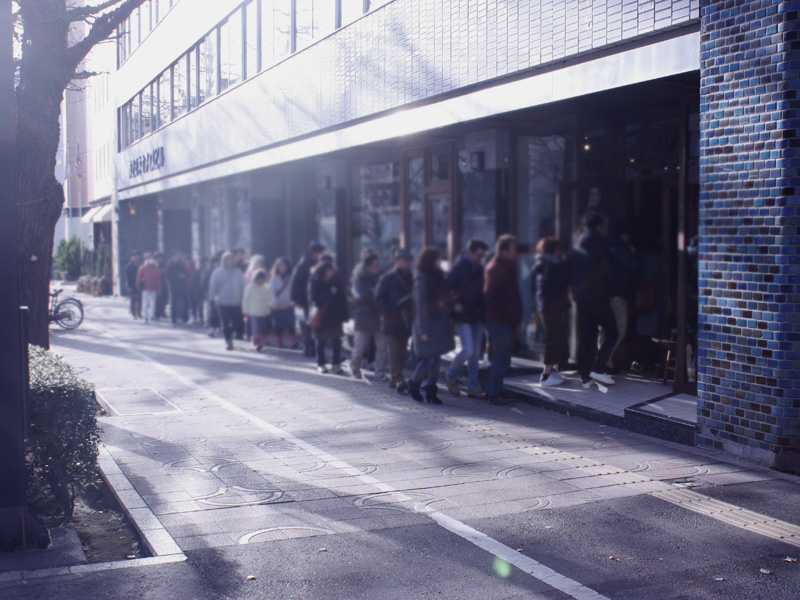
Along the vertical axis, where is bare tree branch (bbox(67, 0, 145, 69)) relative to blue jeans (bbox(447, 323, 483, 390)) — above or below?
above

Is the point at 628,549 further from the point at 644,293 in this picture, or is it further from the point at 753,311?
the point at 644,293

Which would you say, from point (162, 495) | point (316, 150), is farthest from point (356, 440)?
point (316, 150)

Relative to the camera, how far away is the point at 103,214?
32906mm

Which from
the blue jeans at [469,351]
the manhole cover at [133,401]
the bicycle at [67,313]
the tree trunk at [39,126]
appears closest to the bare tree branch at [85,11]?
the tree trunk at [39,126]

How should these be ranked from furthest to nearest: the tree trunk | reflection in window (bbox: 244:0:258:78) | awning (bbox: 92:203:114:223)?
1. awning (bbox: 92:203:114:223)
2. reflection in window (bbox: 244:0:258:78)
3. the tree trunk

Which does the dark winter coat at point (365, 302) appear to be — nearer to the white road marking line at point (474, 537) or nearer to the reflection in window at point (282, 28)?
the white road marking line at point (474, 537)

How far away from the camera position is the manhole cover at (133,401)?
30.9 feet

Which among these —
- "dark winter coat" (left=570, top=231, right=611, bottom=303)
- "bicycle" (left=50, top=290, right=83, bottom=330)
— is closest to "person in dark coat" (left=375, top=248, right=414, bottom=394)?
"dark winter coat" (left=570, top=231, right=611, bottom=303)

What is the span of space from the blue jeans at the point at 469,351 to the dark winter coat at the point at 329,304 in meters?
2.53

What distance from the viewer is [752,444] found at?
698 cm

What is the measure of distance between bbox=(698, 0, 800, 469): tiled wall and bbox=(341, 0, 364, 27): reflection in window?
726 centimetres

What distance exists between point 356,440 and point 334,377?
4.02m

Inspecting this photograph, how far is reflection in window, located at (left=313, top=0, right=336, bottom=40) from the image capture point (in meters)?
14.5

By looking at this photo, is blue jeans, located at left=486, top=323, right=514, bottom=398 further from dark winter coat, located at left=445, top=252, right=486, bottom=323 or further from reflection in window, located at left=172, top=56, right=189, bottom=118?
reflection in window, located at left=172, top=56, right=189, bottom=118
